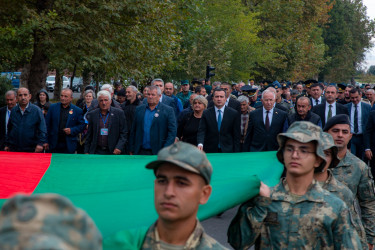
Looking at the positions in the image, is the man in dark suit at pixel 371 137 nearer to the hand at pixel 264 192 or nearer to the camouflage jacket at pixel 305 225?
the camouflage jacket at pixel 305 225

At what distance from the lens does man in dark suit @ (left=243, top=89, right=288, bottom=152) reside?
1066 cm

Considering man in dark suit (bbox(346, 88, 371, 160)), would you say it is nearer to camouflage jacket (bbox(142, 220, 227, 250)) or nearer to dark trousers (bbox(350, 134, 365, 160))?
Answer: dark trousers (bbox(350, 134, 365, 160))

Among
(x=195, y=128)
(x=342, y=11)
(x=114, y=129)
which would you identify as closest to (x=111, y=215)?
(x=114, y=129)

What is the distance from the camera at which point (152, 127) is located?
34.6ft

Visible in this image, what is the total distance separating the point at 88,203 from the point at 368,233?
3.00 meters

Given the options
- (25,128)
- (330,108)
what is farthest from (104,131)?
(330,108)

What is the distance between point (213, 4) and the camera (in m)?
32.8

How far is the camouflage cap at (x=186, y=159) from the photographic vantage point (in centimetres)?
267

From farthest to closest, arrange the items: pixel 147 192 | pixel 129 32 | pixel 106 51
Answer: pixel 129 32, pixel 106 51, pixel 147 192

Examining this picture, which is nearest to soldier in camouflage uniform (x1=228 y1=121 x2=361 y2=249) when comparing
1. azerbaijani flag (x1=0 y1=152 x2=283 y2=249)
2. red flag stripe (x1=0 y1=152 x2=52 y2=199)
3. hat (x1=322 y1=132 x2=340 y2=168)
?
azerbaijani flag (x1=0 y1=152 x2=283 y2=249)

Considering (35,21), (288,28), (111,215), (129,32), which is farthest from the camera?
(288,28)

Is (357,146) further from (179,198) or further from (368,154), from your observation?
(179,198)

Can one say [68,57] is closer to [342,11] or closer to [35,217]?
[35,217]

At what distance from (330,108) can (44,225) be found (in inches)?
464
